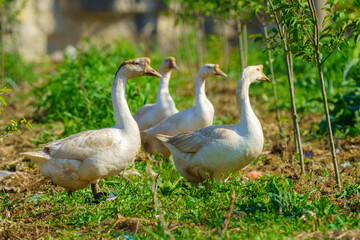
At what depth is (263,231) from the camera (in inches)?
135

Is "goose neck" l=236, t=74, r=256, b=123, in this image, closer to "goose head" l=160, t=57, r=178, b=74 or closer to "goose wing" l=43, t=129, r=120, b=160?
"goose wing" l=43, t=129, r=120, b=160

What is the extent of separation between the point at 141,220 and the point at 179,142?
126 cm

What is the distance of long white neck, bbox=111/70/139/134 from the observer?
4.81 metres

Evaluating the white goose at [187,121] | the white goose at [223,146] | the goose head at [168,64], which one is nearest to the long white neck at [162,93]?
the goose head at [168,64]

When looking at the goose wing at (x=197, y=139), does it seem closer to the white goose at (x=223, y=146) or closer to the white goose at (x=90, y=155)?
the white goose at (x=223, y=146)

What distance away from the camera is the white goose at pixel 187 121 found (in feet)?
19.8

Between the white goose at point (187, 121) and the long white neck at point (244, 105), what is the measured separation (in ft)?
4.29

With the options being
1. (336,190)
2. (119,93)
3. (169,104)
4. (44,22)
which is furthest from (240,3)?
(44,22)

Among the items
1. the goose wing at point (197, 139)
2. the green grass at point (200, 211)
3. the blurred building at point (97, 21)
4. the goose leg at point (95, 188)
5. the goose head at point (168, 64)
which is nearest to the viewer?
the green grass at point (200, 211)

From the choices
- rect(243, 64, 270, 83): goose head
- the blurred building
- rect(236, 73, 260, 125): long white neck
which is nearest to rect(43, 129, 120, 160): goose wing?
rect(236, 73, 260, 125): long white neck

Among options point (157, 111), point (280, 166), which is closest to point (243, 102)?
point (280, 166)

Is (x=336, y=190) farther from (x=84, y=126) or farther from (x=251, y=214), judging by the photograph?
(x=84, y=126)

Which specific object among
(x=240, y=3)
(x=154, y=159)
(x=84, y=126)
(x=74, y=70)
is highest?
(x=240, y=3)

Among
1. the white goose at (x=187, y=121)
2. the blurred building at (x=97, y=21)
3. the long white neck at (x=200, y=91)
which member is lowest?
the white goose at (x=187, y=121)
